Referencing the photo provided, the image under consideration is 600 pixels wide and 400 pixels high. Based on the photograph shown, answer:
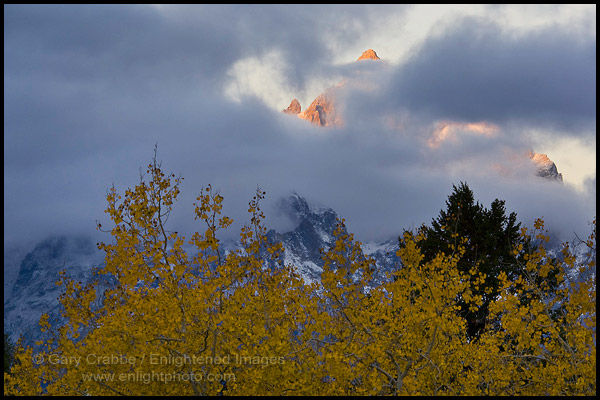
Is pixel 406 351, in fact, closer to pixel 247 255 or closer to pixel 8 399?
pixel 247 255

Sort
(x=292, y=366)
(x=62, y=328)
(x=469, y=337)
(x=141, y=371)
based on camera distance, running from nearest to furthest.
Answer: (x=292, y=366), (x=141, y=371), (x=62, y=328), (x=469, y=337)

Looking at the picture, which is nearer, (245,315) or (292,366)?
(292,366)

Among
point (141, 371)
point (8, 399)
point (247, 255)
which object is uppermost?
point (247, 255)

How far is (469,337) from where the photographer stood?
32.1 metres

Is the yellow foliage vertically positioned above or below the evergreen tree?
below

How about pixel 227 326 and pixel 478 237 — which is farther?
pixel 478 237

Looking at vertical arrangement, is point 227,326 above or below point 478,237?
below

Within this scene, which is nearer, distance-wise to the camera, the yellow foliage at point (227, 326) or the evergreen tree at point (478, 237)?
the yellow foliage at point (227, 326)

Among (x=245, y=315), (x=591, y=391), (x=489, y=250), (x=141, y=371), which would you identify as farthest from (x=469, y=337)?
(x=141, y=371)

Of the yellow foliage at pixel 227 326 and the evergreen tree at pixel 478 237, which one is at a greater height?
the evergreen tree at pixel 478 237

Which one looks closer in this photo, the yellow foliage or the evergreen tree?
the yellow foliage

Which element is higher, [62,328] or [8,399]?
[62,328]

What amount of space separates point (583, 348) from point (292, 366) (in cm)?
936

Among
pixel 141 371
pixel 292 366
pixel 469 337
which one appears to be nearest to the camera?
pixel 292 366
